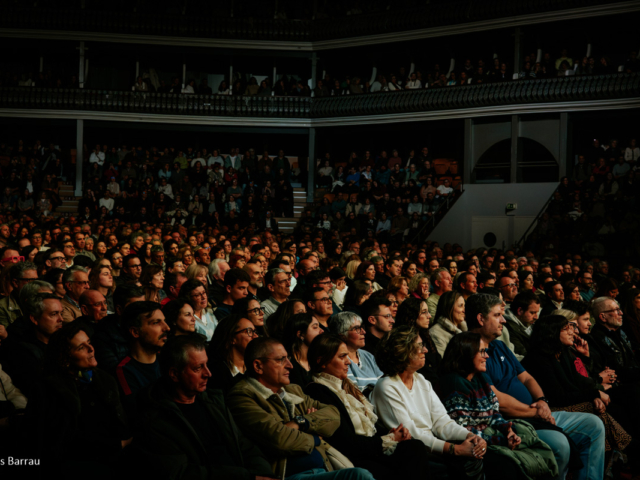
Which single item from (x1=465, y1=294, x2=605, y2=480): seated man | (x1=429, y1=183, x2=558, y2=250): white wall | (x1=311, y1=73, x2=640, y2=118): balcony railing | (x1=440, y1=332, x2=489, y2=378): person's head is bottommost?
(x1=465, y1=294, x2=605, y2=480): seated man

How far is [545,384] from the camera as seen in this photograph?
5.70 meters

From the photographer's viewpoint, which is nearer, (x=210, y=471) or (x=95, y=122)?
(x=210, y=471)

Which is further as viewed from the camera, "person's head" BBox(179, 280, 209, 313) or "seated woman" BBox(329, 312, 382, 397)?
"person's head" BBox(179, 280, 209, 313)

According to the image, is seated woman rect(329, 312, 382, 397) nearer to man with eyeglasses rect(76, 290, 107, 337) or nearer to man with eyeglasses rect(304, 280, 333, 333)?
man with eyeglasses rect(304, 280, 333, 333)

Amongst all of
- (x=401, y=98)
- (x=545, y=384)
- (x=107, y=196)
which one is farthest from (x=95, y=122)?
(x=545, y=384)

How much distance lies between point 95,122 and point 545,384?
67.0 ft

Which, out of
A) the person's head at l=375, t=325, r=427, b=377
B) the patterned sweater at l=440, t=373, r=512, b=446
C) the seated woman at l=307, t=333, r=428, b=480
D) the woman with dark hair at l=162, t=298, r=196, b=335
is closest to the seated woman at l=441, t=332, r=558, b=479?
the patterned sweater at l=440, t=373, r=512, b=446

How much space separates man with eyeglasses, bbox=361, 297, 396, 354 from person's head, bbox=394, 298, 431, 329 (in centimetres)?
14

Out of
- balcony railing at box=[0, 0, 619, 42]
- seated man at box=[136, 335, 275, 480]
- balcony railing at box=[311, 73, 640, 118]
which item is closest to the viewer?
seated man at box=[136, 335, 275, 480]

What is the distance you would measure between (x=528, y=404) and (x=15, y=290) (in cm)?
405

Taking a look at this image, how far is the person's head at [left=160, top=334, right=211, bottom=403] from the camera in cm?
374

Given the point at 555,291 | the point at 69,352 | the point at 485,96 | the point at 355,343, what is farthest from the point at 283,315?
the point at 485,96

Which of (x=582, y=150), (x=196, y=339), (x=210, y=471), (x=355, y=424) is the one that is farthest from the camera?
(x=582, y=150)

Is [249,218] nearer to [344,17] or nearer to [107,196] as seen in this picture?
[107,196]
